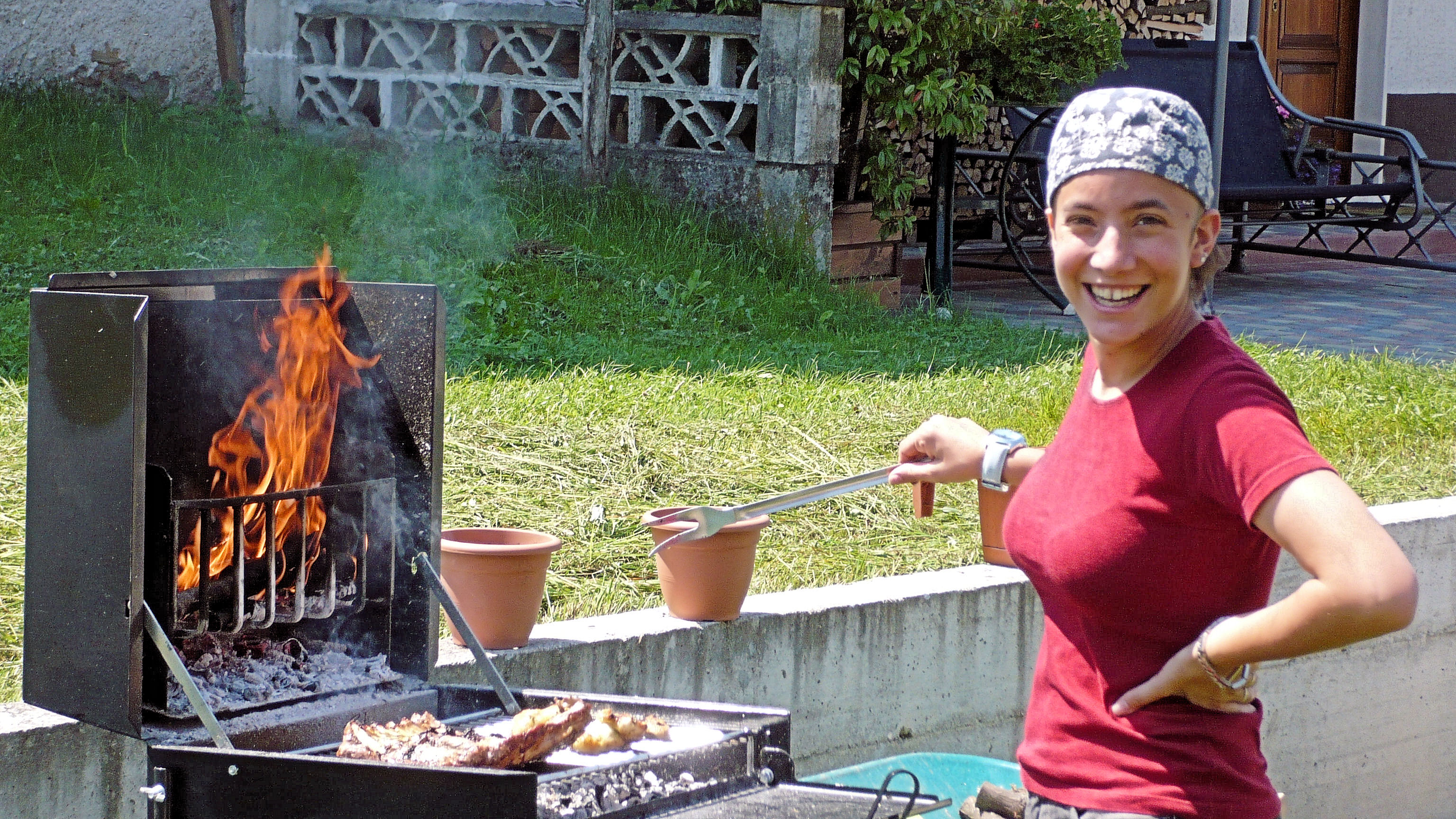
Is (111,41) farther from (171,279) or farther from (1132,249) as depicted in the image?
(1132,249)

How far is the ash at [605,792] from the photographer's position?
87.0 inches

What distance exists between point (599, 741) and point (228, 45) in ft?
24.5

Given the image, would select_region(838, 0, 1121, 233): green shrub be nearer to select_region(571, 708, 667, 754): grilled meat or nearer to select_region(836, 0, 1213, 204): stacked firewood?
select_region(836, 0, 1213, 204): stacked firewood

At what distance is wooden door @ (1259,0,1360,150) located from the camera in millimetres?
14453

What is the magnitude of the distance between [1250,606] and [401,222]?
584cm

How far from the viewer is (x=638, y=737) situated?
2434 mm

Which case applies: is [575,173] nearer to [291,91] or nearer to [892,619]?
[291,91]

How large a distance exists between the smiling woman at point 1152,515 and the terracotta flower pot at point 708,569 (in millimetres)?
1340

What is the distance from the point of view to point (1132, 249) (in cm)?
187

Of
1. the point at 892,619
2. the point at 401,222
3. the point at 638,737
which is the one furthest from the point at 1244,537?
the point at 401,222

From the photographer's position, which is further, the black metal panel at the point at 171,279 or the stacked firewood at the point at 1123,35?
the stacked firewood at the point at 1123,35

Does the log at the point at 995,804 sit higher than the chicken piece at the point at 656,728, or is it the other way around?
the chicken piece at the point at 656,728

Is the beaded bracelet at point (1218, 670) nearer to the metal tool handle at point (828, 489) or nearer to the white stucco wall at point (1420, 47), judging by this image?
the metal tool handle at point (828, 489)

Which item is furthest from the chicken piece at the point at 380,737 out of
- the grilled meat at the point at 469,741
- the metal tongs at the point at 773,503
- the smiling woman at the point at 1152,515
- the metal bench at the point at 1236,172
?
the metal bench at the point at 1236,172
